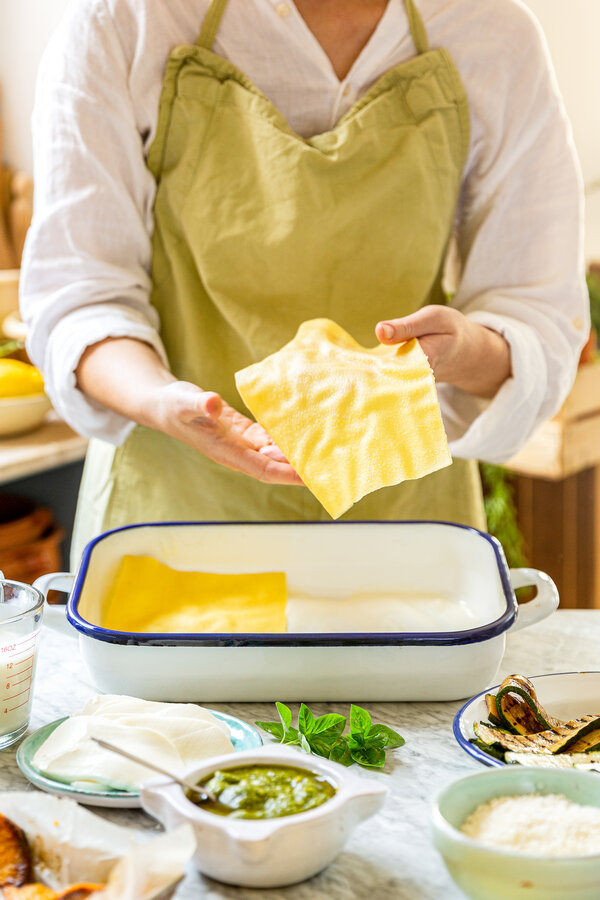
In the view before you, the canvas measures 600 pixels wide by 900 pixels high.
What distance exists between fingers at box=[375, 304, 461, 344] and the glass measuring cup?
39 centimetres

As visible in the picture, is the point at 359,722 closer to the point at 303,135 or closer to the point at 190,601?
the point at 190,601

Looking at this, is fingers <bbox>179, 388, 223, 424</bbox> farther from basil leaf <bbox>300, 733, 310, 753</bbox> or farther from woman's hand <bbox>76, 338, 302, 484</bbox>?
basil leaf <bbox>300, 733, 310, 753</bbox>

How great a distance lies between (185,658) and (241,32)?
0.72 metres

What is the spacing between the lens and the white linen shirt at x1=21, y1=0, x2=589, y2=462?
1.11 m

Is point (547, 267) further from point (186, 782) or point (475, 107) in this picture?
point (186, 782)

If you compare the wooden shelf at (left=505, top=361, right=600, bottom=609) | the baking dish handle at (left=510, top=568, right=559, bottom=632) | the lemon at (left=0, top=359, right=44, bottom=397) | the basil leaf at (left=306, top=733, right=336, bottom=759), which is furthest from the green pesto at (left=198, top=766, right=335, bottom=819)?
the wooden shelf at (left=505, top=361, right=600, bottom=609)

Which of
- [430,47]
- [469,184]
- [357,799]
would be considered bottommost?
[357,799]

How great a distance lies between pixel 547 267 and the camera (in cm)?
119

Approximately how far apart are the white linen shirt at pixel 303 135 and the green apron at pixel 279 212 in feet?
0.09

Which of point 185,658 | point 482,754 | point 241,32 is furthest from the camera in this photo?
point 241,32

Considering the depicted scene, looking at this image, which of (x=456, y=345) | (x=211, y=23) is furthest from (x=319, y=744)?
(x=211, y=23)

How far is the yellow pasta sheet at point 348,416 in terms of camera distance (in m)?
0.86

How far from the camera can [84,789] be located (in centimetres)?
68

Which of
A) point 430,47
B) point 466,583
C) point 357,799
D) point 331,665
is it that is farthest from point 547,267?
point 357,799
